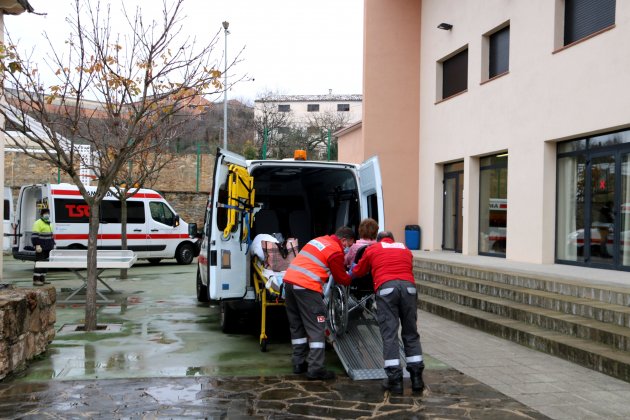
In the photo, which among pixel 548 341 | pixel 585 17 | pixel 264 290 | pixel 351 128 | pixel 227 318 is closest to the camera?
pixel 548 341

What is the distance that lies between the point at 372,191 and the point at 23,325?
164 inches

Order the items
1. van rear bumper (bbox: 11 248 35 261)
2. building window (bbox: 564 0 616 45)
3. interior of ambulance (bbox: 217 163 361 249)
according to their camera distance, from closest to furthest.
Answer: interior of ambulance (bbox: 217 163 361 249) → building window (bbox: 564 0 616 45) → van rear bumper (bbox: 11 248 35 261)

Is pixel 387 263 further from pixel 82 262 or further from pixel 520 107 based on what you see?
pixel 520 107

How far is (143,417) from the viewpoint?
4551 millimetres

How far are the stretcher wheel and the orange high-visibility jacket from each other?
36.6 inches

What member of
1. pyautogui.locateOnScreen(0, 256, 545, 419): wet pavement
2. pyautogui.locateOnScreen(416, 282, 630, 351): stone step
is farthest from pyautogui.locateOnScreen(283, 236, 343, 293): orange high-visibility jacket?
pyautogui.locateOnScreen(416, 282, 630, 351): stone step

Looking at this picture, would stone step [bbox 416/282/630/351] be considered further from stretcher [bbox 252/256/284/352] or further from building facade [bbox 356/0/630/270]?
stretcher [bbox 252/256/284/352]

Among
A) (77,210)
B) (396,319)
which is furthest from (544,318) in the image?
(77,210)

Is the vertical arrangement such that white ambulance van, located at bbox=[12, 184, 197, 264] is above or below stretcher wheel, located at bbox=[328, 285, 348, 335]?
above

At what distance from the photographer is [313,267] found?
19.4 feet

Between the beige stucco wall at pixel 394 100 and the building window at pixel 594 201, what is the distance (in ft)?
19.7

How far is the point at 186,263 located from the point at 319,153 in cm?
1866

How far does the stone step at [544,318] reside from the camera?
244 inches

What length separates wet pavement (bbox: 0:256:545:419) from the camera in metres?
4.75
